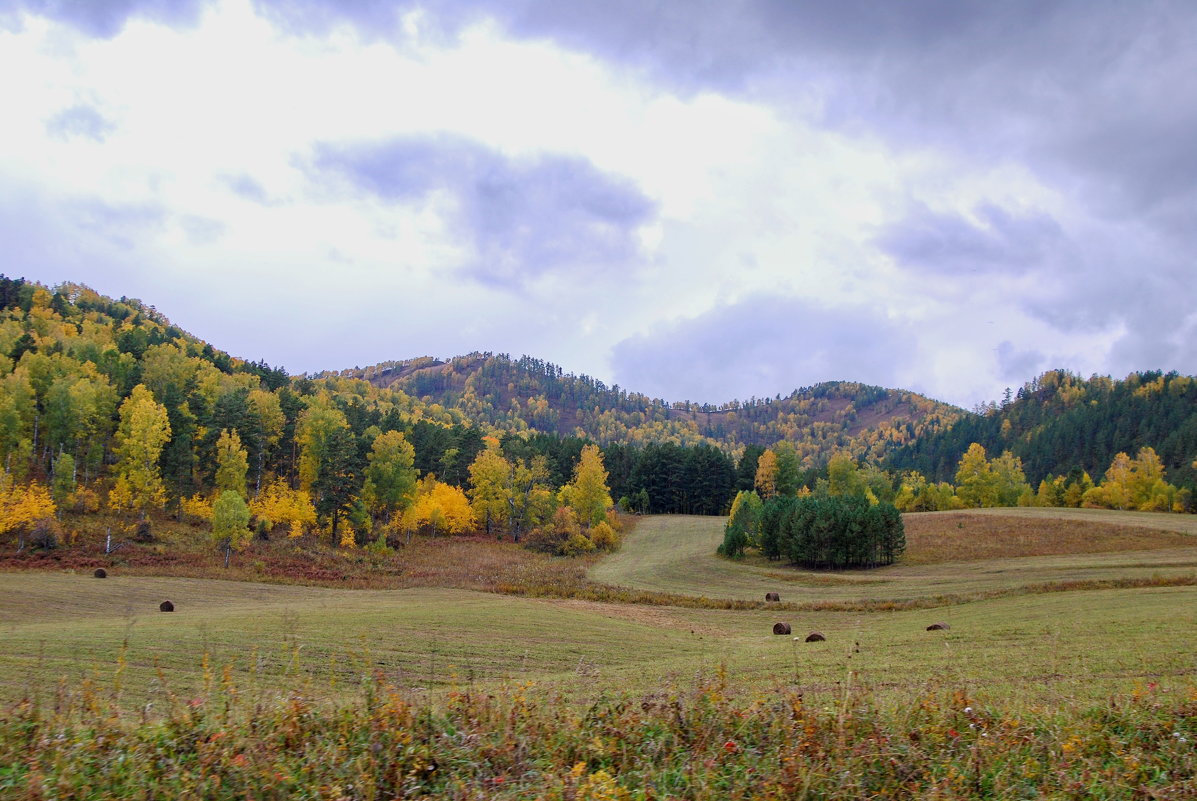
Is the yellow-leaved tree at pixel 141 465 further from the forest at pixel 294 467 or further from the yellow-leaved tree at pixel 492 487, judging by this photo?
the yellow-leaved tree at pixel 492 487

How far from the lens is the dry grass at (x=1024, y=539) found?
7188 centimetres

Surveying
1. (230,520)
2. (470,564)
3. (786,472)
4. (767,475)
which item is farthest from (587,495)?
(230,520)

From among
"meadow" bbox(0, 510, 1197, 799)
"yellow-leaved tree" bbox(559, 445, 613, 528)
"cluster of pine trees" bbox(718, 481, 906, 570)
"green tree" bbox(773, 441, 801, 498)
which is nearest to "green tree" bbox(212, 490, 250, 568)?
"meadow" bbox(0, 510, 1197, 799)

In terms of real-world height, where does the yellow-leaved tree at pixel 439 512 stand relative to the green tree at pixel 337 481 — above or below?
below

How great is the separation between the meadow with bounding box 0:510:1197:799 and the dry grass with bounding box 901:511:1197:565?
19476 mm

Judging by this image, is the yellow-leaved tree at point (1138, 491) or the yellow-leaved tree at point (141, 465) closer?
the yellow-leaved tree at point (141, 465)

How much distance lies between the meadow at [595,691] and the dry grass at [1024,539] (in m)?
19.5

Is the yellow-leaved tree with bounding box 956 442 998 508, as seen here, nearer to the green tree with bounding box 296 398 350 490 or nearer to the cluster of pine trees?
the cluster of pine trees

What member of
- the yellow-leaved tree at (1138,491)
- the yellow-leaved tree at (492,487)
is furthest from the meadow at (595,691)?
the yellow-leaved tree at (1138,491)

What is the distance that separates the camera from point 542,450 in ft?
448

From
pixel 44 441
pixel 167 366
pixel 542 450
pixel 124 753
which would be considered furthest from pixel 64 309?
pixel 124 753

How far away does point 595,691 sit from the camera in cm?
1461

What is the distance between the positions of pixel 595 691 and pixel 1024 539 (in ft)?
266

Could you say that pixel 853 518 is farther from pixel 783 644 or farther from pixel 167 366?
pixel 167 366
